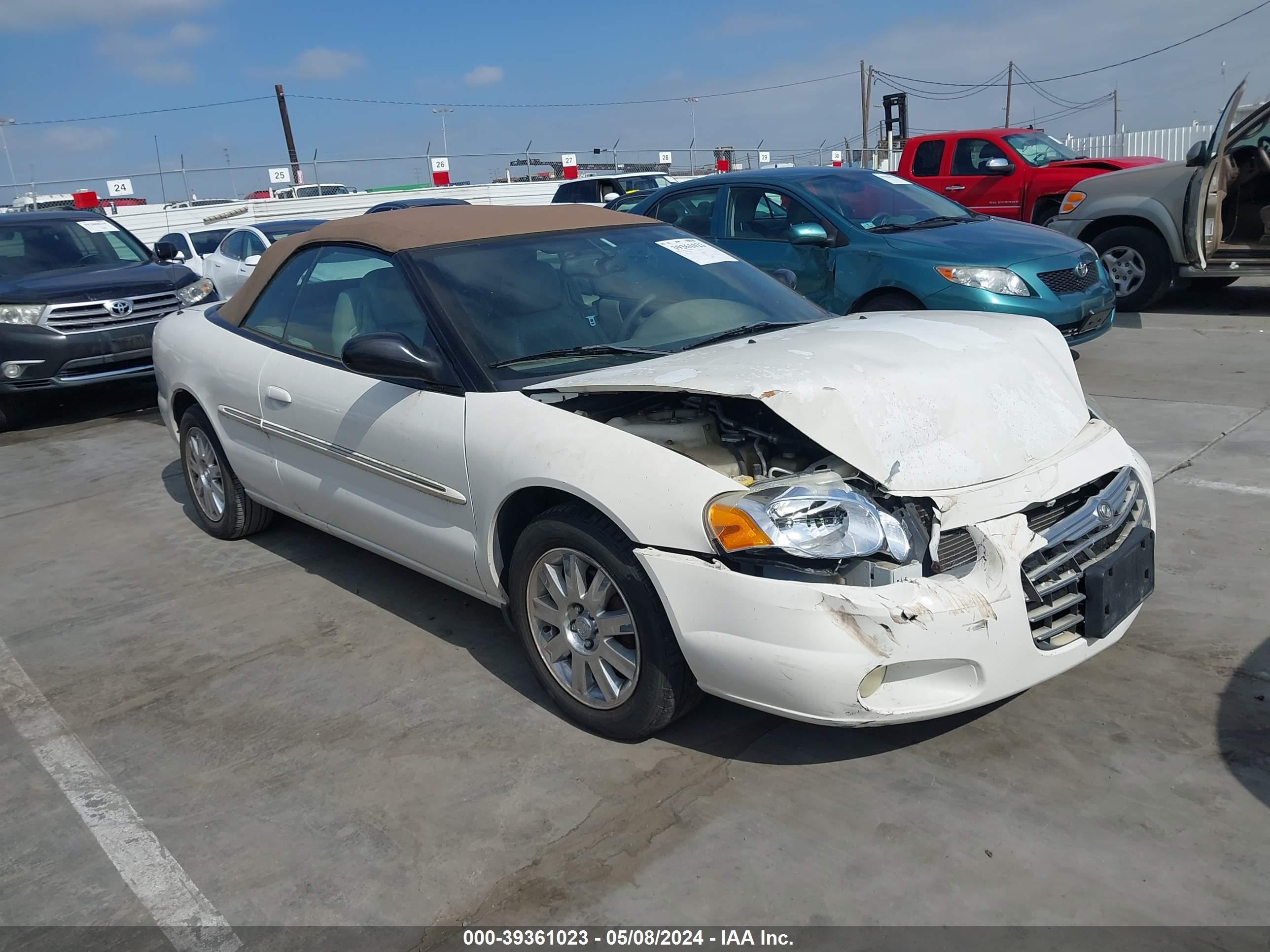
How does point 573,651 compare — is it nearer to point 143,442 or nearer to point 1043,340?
point 1043,340

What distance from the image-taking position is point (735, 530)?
2629 mm

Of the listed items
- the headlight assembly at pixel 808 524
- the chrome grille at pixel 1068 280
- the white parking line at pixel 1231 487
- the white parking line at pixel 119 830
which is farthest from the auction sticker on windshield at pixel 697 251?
the chrome grille at pixel 1068 280

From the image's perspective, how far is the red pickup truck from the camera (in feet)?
40.9

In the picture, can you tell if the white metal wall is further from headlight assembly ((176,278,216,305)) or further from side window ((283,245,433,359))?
side window ((283,245,433,359))

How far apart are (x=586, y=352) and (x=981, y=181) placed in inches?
429

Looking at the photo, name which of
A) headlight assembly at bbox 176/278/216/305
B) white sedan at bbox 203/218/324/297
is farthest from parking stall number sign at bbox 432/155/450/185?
headlight assembly at bbox 176/278/216/305

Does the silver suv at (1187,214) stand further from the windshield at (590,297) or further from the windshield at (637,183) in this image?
the windshield at (637,183)

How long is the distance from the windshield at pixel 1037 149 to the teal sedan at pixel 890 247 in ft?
17.8

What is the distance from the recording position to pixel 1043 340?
3541 millimetres

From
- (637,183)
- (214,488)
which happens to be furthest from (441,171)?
(214,488)

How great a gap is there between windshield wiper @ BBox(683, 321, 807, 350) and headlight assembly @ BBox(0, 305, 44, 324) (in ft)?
22.5

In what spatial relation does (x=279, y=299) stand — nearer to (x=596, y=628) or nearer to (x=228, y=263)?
(x=596, y=628)

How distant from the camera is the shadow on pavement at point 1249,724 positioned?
2.74m

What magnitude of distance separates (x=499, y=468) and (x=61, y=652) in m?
2.27
